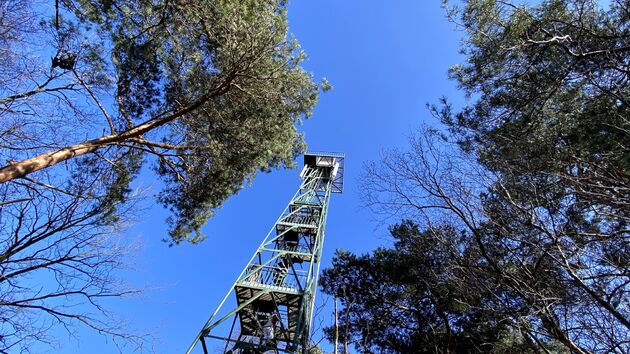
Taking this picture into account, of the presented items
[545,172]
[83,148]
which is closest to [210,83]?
[83,148]

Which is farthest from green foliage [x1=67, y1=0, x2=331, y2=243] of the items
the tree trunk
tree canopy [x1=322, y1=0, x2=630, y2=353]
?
tree canopy [x1=322, y1=0, x2=630, y2=353]

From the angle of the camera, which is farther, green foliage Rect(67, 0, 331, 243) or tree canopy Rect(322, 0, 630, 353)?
green foliage Rect(67, 0, 331, 243)

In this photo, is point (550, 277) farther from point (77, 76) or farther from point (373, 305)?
point (77, 76)

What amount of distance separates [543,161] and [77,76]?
6810 millimetres

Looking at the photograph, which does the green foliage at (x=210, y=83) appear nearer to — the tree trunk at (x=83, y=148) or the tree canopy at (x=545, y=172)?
the tree trunk at (x=83, y=148)

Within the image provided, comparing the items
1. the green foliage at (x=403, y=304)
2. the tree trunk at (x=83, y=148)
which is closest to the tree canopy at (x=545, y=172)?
the green foliage at (x=403, y=304)

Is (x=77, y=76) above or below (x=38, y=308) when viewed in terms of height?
above

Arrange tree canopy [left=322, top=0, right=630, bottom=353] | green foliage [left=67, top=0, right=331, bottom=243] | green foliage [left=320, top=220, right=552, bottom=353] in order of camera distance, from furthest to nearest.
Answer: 1. green foliage [left=320, top=220, right=552, bottom=353]
2. green foliage [left=67, top=0, right=331, bottom=243]
3. tree canopy [left=322, top=0, right=630, bottom=353]

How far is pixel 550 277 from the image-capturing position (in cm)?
439

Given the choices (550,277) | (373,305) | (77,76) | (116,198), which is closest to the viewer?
(550,277)

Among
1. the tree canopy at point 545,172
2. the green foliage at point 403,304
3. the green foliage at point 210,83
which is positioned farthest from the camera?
the green foliage at point 403,304

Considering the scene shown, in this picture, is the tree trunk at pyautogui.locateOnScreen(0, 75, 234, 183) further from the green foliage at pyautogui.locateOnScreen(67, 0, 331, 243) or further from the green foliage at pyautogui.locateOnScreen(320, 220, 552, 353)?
the green foliage at pyautogui.locateOnScreen(320, 220, 552, 353)

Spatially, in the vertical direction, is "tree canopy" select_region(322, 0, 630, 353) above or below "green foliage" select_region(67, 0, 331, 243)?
below

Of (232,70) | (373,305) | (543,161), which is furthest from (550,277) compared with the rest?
(373,305)
